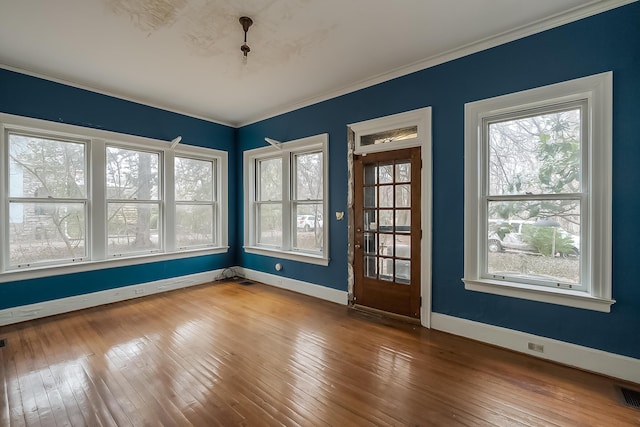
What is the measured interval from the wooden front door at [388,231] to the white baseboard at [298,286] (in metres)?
0.31

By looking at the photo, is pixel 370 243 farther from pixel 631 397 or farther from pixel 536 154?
pixel 631 397

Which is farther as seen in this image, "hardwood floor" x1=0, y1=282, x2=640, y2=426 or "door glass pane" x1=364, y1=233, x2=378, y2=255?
"door glass pane" x1=364, y1=233, x2=378, y2=255

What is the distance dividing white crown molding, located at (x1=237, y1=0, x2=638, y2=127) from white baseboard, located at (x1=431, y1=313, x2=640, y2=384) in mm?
2765

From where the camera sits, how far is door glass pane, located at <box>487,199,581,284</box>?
254cm

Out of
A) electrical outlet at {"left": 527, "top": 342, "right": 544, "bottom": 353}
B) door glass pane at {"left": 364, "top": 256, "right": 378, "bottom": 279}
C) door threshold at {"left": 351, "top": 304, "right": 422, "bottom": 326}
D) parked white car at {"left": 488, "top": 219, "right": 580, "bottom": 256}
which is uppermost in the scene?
parked white car at {"left": 488, "top": 219, "right": 580, "bottom": 256}

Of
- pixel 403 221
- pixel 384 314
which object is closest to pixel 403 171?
pixel 403 221

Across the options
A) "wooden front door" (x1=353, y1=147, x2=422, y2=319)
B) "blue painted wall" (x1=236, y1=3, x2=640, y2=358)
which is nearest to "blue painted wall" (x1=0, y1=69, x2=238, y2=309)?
"blue painted wall" (x1=236, y1=3, x2=640, y2=358)

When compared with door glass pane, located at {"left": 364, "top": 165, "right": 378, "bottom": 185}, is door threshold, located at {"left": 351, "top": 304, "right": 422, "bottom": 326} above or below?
below

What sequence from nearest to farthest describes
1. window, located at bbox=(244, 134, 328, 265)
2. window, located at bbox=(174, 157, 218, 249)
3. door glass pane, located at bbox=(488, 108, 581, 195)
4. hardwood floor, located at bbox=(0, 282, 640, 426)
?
hardwood floor, located at bbox=(0, 282, 640, 426) → door glass pane, located at bbox=(488, 108, 581, 195) → window, located at bbox=(244, 134, 328, 265) → window, located at bbox=(174, 157, 218, 249)

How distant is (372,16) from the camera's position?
2.49 meters

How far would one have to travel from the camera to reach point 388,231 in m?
3.63

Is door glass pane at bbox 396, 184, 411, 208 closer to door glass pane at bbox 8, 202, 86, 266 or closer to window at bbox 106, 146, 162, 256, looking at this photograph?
window at bbox 106, 146, 162, 256

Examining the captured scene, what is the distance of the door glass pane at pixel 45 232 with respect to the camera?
3480 millimetres

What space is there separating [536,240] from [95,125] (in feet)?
18.0
